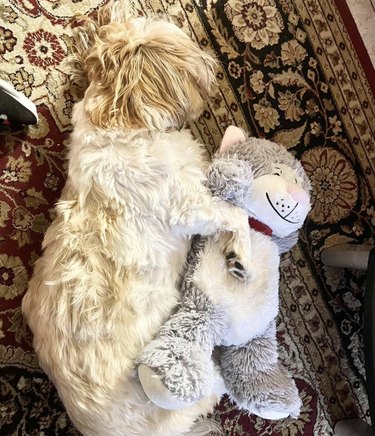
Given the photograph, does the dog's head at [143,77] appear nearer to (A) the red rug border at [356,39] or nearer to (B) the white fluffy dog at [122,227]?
(B) the white fluffy dog at [122,227]

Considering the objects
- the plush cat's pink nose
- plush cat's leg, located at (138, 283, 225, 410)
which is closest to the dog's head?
the plush cat's pink nose

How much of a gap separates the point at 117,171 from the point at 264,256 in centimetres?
39

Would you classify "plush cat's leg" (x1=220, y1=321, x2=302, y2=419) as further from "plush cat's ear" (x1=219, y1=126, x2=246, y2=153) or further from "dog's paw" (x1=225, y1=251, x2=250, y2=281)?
"plush cat's ear" (x1=219, y1=126, x2=246, y2=153)

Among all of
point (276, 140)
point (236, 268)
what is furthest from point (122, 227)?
point (276, 140)

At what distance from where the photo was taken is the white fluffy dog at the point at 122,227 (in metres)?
1.21

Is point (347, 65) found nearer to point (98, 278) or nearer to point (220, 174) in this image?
point (220, 174)

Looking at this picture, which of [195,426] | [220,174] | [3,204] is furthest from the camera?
[3,204]

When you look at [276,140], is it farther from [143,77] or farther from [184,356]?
[184,356]

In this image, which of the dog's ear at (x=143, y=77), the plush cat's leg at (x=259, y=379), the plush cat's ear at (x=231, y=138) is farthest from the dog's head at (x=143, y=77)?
the plush cat's leg at (x=259, y=379)

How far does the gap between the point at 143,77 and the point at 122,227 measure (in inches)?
12.6

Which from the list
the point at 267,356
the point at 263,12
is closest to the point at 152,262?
the point at 267,356

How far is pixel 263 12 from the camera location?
5.47 feet

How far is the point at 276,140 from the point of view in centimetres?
165

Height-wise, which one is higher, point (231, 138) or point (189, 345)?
point (231, 138)
